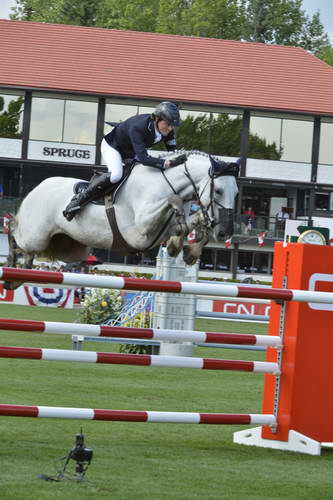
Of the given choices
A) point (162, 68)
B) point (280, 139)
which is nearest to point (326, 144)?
point (280, 139)

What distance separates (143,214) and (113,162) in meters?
0.60

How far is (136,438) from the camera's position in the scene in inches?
280

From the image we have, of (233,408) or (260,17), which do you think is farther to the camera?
(260,17)

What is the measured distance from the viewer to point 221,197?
665cm

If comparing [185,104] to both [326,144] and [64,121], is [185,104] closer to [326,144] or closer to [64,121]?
[64,121]

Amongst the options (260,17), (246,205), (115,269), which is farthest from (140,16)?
(115,269)

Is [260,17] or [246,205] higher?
[260,17]

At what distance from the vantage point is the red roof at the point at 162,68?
43.2 m

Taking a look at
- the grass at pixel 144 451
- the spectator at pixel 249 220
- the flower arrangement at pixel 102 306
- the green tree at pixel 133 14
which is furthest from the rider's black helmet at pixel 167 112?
the green tree at pixel 133 14

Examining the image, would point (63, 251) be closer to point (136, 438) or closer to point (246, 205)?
point (136, 438)

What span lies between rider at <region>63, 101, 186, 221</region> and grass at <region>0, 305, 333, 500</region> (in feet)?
5.39

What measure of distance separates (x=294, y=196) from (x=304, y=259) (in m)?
41.0

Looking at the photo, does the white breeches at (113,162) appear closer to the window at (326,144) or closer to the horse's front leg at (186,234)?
the horse's front leg at (186,234)

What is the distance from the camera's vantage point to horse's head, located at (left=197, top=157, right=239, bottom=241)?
6547mm
